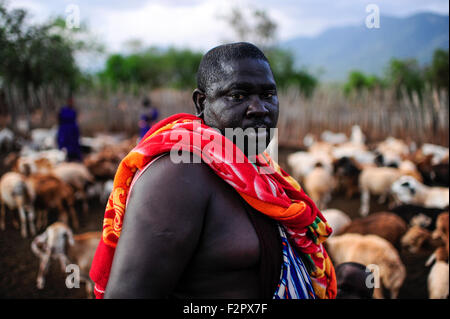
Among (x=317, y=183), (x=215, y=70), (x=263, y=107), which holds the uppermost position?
(x=215, y=70)

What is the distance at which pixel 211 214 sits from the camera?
1.16 metres

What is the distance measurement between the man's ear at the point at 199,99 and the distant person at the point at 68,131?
781 centimetres

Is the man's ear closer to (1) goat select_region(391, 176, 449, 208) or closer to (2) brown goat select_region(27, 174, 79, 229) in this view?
(2) brown goat select_region(27, 174, 79, 229)

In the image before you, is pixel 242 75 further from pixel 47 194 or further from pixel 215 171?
pixel 47 194

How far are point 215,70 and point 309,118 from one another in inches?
520

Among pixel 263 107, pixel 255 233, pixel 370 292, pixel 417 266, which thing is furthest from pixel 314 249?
pixel 417 266

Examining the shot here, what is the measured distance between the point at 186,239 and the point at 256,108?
57cm

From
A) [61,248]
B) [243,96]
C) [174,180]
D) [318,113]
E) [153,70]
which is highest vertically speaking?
[153,70]

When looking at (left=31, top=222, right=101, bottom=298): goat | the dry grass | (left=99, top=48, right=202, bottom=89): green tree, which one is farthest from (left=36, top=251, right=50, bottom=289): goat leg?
(left=99, top=48, right=202, bottom=89): green tree

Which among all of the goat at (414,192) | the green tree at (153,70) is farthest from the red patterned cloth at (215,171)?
the green tree at (153,70)

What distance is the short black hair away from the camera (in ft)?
4.39

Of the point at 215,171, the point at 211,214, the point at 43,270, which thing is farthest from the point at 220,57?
the point at 43,270
